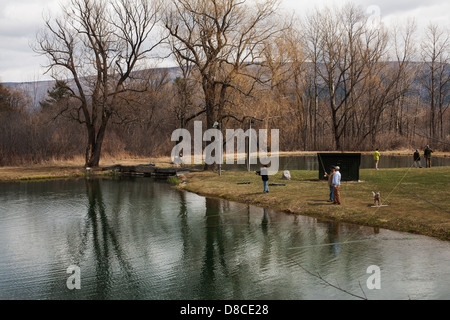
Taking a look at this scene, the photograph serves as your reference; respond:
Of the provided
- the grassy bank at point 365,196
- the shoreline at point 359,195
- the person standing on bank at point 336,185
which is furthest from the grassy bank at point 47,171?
the person standing on bank at point 336,185

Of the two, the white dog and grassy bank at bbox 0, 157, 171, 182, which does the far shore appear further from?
the white dog

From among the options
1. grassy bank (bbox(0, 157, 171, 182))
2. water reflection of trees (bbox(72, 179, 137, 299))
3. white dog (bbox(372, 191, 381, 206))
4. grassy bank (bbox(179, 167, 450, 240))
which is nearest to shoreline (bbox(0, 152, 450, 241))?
grassy bank (bbox(179, 167, 450, 240))

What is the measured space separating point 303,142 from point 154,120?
2071 centimetres

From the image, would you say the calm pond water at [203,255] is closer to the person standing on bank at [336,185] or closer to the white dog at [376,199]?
the person standing on bank at [336,185]

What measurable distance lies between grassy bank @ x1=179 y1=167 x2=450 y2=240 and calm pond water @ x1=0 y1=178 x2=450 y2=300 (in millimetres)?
934

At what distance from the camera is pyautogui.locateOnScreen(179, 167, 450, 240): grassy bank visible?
1502cm

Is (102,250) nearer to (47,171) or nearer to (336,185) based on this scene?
(336,185)

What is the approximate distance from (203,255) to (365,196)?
9.74 meters

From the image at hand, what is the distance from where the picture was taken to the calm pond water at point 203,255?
938 centimetres

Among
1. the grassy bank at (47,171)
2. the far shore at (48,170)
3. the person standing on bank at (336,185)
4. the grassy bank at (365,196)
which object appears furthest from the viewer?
the far shore at (48,170)

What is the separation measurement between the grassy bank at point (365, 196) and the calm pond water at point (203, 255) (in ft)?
3.06

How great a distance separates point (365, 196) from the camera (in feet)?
62.8

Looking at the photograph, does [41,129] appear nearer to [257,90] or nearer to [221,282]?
[257,90]
